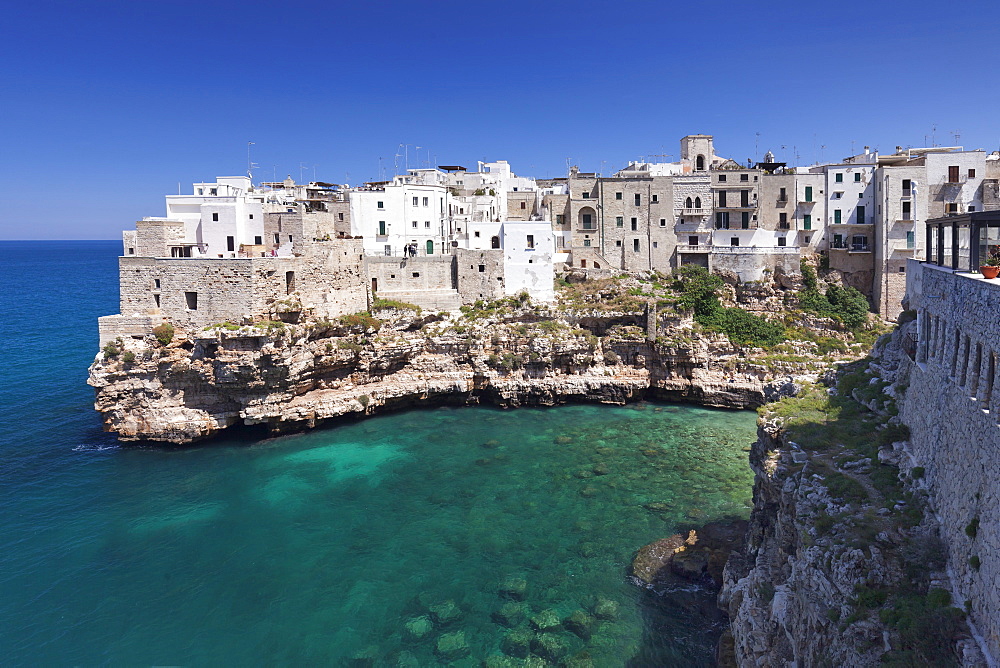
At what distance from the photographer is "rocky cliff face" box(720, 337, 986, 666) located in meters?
9.41

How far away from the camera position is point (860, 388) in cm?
1808

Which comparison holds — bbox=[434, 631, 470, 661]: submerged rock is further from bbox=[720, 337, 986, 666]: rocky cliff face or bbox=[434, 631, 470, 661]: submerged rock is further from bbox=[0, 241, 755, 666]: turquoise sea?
bbox=[720, 337, 986, 666]: rocky cliff face

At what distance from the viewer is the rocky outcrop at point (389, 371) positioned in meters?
31.5

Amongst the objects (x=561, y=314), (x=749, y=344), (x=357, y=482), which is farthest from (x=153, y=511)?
(x=749, y=344)

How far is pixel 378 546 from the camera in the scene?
2206 cm

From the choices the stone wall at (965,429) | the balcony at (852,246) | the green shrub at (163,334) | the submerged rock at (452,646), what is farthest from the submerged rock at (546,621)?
the balcony at (852,246)

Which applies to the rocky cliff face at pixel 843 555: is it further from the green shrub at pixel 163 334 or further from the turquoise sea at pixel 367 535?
the green shrub at pixel 163 334

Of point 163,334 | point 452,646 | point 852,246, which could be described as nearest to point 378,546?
point 452,646

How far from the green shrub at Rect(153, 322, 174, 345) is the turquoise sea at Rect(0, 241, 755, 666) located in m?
5.42

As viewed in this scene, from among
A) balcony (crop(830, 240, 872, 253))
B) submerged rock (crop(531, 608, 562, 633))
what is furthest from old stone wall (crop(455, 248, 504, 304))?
submerged rock (crop(531, 608, 562, 633))

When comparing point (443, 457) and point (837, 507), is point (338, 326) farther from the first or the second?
point (837, 507)

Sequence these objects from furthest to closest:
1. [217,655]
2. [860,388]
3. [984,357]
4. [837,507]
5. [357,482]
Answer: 1. [357,482]
2. [860,388]
3. [217,655]
4. [837,507]
5. [984,357]

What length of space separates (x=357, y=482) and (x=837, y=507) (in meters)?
19.9

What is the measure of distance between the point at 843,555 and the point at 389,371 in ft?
94.2
